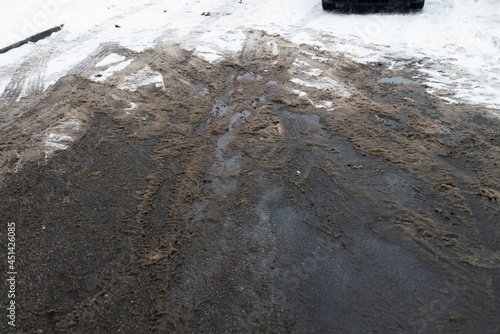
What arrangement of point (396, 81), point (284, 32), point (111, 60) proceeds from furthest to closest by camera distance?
point (284, 32), point (111, 60), point (396, 81)

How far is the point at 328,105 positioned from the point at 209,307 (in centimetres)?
344

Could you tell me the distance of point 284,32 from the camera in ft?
25.4

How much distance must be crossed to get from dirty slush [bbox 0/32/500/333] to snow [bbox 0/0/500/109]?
3.07 ft

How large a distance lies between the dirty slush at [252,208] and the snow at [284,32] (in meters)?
0.93

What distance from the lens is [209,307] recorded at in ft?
8.95

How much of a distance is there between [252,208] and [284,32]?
213 inches

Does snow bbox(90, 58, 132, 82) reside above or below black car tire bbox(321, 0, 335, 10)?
above

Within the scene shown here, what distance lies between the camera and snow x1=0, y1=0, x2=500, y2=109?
6.02 m

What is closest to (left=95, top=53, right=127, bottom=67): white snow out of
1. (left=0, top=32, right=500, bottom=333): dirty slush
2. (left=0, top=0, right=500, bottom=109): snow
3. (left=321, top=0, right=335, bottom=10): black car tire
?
(left=0, top=0, right=500, bottom=109): snow

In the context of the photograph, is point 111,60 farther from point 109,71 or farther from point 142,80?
point 142,80

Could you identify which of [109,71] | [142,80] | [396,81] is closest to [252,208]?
[142,80]

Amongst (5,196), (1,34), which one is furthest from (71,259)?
(1,34)

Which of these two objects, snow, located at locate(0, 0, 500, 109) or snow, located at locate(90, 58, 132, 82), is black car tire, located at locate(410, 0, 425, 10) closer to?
snow, located at locate(0, 0, 500, 109)

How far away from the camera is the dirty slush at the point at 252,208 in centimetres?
272
